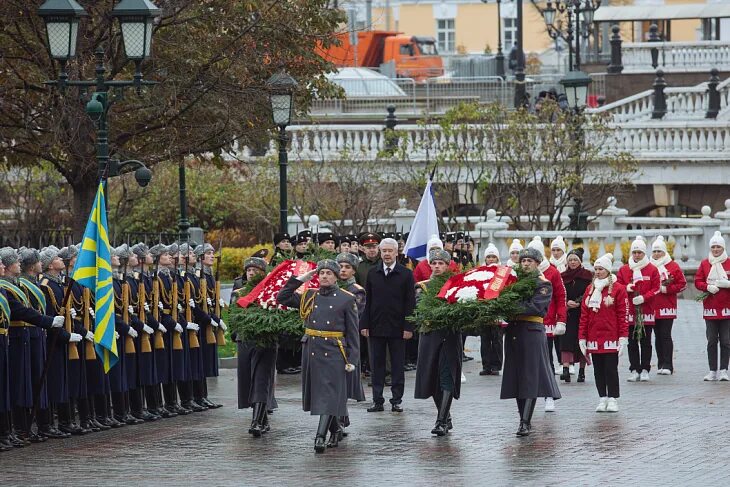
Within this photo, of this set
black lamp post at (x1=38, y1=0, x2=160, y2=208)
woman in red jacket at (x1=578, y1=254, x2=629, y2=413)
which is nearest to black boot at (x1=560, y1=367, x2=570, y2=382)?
woman in red jacket at (x1=578, y1=254, x2=629, y2=413)

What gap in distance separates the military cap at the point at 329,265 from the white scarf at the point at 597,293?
3.52m

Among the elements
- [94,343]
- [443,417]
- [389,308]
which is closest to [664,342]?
[389,308]

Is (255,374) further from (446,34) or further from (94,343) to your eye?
(446,34)

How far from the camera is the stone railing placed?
5206 centimetres

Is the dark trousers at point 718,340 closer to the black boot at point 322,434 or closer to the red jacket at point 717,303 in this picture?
the red jacket at point 717,303

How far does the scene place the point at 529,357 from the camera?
699 inches

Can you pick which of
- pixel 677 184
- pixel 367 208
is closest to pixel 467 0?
pixel 677 184

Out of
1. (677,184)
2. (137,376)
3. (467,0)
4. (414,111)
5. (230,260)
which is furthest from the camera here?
(467,0)

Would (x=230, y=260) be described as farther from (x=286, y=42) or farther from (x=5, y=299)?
(x=5, y=299)

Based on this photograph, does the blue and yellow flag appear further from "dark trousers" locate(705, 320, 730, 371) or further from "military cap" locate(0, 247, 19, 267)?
"dark trousers" locate(705, 320, 730, 371)

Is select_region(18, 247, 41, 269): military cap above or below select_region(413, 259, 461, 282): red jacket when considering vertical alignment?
above

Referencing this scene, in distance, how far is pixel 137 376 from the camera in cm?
1898

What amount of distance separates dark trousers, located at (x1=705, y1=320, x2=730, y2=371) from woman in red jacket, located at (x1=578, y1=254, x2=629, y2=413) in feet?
10.8

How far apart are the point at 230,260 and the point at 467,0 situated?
155 feet
